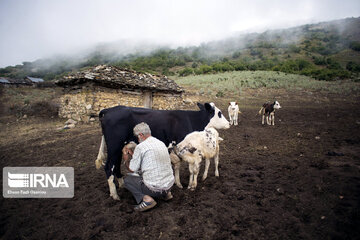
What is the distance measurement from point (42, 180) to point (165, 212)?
151 inches

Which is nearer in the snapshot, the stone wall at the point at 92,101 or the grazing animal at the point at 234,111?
the grazing animal at the point at 234,111

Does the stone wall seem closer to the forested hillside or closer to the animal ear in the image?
the animal ear

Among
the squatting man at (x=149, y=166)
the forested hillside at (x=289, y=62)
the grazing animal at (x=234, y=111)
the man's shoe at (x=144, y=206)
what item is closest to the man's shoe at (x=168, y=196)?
the squatting man at (x=149, y=166)

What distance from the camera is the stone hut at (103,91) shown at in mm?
12133

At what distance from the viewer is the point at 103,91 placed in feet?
40.9

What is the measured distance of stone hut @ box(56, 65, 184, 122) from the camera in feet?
39.8

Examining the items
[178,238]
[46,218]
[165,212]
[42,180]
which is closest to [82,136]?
[42,180]

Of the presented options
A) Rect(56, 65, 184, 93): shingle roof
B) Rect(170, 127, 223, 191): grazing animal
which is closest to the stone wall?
Rect(56, 65, 184, 93): shingle roof

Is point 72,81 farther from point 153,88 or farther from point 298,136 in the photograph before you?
point 298,136

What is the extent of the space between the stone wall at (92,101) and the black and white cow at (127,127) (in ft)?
29.7

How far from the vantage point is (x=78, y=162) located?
608 cm

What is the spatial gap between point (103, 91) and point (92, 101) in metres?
1.00

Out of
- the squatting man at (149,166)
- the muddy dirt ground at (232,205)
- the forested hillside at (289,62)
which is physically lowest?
the muddy dirt ground at (232,205)

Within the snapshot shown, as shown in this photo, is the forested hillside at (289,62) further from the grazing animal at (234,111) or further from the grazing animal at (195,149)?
the grazing animal at (195,149)
